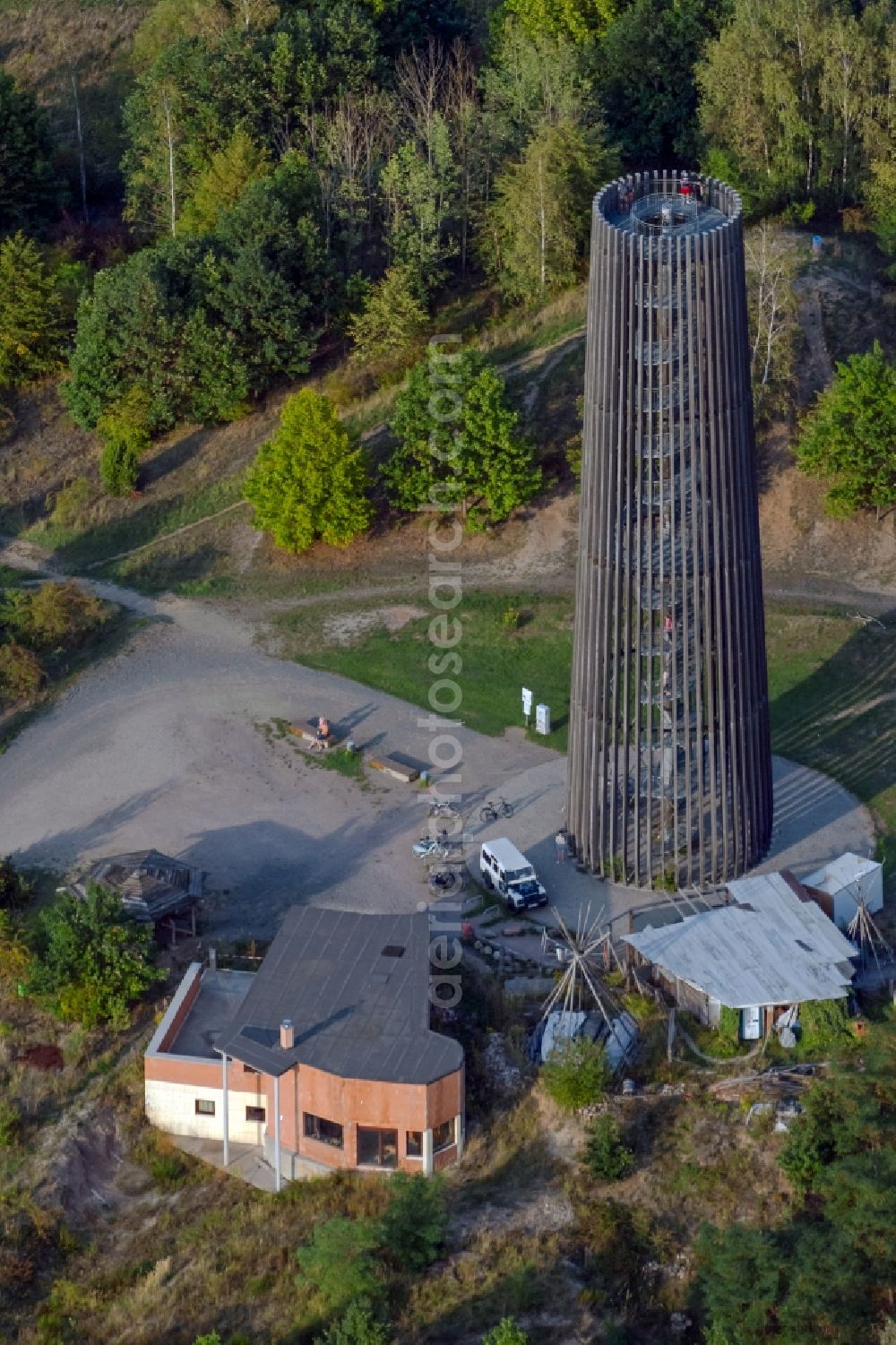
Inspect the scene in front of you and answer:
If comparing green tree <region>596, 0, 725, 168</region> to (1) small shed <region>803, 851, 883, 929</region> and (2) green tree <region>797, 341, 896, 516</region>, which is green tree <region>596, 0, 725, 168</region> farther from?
(1) small shed <region>803, 851, 883, 929</region>

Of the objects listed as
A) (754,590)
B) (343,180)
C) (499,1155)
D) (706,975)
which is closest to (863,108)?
(343,180)

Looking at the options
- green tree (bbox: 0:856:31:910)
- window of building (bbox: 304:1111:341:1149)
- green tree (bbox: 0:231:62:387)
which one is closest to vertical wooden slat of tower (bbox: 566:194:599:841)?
window of building (bbox: 304:1111:341:1149)

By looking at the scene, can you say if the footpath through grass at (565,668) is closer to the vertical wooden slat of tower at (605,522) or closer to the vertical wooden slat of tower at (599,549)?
the vertical wooden slat of tower at (599,549)

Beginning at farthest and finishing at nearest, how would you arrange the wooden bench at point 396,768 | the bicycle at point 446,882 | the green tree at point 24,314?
the green tree at point 24,314 < the wooden bench at point 396,768 < the bicycle at point 446,882

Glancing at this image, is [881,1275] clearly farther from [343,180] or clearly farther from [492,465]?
[343,180]

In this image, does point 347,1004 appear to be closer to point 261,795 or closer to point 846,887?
point 261,795

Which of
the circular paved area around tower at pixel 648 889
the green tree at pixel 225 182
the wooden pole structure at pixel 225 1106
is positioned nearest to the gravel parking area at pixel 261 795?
the circular paved area around tower at pixel 648 889
